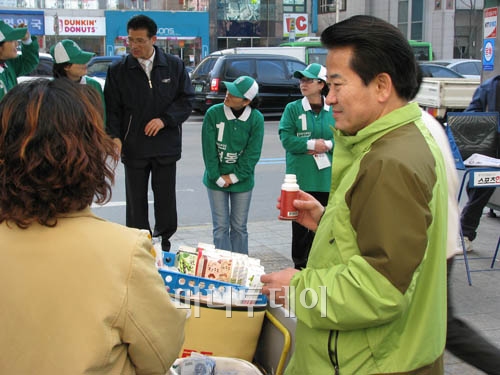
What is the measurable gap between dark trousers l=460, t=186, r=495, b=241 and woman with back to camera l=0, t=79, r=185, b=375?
202 inches

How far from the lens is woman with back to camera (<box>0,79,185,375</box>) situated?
1637 mm

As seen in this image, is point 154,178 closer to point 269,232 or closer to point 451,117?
point 269,232

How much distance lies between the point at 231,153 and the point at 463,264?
2464 mm

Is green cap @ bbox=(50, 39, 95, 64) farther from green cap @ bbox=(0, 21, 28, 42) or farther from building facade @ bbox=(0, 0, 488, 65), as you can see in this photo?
building facade @ bbox=(0, 0, 488, 65)

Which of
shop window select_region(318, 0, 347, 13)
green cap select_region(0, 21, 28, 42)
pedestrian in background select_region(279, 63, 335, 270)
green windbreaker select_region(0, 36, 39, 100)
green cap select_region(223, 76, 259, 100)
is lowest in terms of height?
pedestrian in background select_region(279, 63, 335, 270)

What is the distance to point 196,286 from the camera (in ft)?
10.1

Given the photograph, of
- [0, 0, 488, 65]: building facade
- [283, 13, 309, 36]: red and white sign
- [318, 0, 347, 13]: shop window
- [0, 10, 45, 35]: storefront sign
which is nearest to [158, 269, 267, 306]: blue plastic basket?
[0, 0, 488, 65]: building facade

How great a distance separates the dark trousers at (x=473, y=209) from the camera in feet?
20.3

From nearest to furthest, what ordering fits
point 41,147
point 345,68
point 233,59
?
point 41,147
point 345,68
point 233,59

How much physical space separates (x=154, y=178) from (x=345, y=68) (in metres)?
3.82

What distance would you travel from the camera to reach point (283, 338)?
3.01 m

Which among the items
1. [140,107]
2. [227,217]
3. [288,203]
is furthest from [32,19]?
[288,203]

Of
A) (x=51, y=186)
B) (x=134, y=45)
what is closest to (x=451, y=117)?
(x=134, y=45)

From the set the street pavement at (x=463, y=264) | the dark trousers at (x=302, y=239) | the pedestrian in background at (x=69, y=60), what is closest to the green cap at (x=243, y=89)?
the dark trousers at (x=302, y=239)
